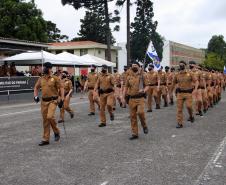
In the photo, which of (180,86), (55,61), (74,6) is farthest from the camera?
(74,6)

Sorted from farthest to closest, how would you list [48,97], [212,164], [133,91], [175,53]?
[175,53] → [133,91] → [48,97] → [212,164]

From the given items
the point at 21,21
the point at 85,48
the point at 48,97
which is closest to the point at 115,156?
the point at 48,97

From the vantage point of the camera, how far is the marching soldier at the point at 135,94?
32.3 feet

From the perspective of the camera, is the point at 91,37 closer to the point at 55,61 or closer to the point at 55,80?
the point at 55,61

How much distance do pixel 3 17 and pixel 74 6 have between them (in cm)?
1166

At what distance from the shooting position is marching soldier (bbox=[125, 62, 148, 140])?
9844mm

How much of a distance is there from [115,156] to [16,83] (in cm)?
1681

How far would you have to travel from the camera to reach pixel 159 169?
6.81m

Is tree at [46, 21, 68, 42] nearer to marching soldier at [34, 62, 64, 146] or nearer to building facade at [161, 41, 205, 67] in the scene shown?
building facade at [161, 41, 205, 67]

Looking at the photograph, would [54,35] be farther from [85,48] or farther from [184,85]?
[184,85]

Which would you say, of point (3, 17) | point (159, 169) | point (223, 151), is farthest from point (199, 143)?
point (3, 17)

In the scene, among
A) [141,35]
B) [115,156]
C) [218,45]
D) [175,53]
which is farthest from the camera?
[218,45]

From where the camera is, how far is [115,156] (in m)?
7.84

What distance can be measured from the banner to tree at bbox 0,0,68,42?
917 inches
